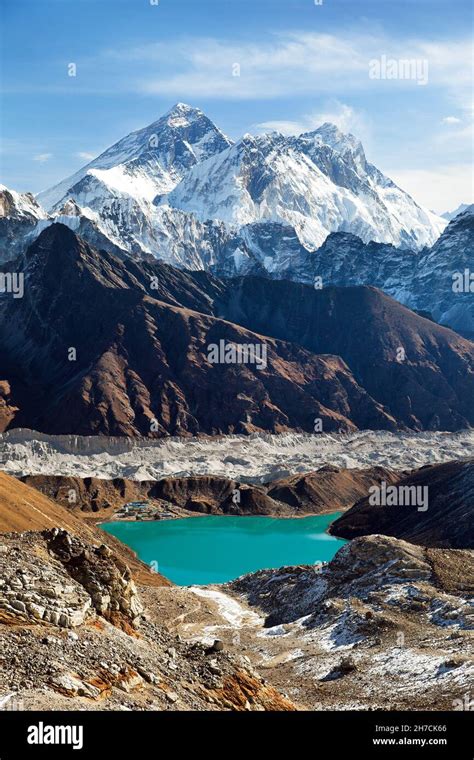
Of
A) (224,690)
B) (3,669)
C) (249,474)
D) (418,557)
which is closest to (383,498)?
(249,474)

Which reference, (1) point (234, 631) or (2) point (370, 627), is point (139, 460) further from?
(2) point (370, 627)

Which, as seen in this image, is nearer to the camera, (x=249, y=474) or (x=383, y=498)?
(x=383, y=498)

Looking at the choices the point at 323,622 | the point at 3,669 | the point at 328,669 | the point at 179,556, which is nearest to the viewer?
the point at 3,669

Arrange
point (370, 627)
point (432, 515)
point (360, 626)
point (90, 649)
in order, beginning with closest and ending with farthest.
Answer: point (90, 649)
point (370, 627)
point (360, 626)
point (432, 515)

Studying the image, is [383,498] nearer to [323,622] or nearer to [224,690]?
[323,622]

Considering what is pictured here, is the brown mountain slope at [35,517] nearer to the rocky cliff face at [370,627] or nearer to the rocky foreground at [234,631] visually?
the rocky foreground at [234,631]

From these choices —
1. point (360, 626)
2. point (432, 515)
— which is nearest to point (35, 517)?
point (360, 626)
